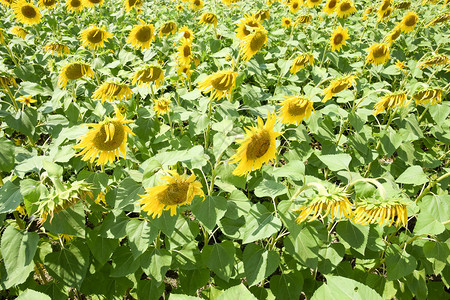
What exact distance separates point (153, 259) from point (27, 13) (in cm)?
364

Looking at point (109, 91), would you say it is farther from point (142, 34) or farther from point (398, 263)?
point (398, 263)

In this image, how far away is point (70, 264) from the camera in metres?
1.74

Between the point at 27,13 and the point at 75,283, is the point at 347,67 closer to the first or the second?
the point at 75,283

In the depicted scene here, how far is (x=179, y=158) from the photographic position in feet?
5.11

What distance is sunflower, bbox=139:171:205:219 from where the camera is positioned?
4.70 ft

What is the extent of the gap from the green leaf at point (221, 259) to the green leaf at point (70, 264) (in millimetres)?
740

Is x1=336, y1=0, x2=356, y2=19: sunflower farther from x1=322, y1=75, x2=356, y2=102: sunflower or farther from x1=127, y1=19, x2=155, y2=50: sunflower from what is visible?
x1=127, y1=19, x2=155, y2=50: sunflower

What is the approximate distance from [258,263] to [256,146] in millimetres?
728

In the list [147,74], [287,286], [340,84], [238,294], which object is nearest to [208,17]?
[147,74]

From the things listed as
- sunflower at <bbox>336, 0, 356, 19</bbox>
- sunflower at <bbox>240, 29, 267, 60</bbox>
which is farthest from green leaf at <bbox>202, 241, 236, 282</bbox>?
sunflower at <bbox>336, 0, 356, 19</bbox>

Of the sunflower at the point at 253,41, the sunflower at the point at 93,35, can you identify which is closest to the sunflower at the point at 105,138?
the sunflower at the point at 253,41

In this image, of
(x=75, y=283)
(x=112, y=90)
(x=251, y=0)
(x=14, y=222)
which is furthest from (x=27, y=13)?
(x=251, y=0)

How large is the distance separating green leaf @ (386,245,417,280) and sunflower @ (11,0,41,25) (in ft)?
14.9

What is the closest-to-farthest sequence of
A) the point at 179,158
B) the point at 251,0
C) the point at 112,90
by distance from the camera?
the point at 179,158, the point at 112,90, the point at 251,0
